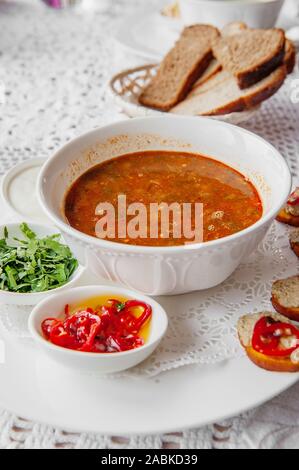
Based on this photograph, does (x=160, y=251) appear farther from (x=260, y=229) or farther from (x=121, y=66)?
(x=121, y=66)

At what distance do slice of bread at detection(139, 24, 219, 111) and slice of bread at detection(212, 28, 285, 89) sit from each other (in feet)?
0.34

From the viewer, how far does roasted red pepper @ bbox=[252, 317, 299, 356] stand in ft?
6.38

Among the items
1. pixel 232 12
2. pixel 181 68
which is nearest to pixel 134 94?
Answer: pixel 181 68

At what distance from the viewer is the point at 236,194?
2.47m

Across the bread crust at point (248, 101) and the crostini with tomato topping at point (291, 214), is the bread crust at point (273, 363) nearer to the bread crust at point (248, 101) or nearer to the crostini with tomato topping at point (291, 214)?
the crostini with tomato topping at point (291, 214)

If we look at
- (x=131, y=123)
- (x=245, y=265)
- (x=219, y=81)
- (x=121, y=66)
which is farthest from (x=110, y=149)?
(x=121, y=66)

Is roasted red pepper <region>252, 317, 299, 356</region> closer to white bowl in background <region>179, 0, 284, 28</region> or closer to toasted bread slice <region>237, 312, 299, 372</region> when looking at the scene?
toasted bread slice <region>237, 312, 299, 372</region>

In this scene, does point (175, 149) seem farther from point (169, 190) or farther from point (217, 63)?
point (217, 63)

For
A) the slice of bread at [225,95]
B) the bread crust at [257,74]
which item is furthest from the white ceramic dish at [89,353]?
the bread crust at [257,74]

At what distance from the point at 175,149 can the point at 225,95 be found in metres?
0.87

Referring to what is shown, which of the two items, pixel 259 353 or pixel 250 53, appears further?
pixel 250 53

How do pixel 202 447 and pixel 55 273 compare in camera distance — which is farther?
pixel 55 273

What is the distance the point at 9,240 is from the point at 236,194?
0.88m

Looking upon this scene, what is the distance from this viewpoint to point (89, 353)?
1877 mm
